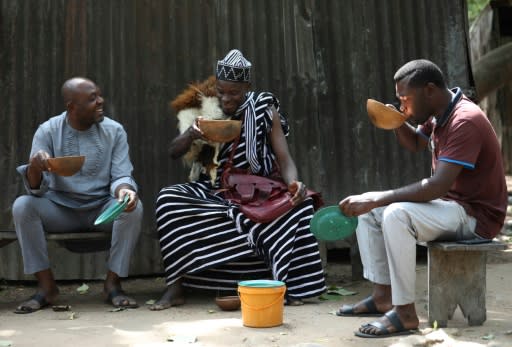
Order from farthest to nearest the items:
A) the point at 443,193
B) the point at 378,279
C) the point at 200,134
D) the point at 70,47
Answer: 1. the point at 70,47
2. the point at 200,134
3. the point at 378,279
4. the point at 443,193

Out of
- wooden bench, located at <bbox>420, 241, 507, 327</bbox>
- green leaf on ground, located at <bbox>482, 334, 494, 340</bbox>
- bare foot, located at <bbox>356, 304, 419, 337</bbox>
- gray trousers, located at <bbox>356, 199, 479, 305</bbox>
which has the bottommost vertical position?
green leaf on ground, located at <bbox>482, 334, 494, 340</bbox>

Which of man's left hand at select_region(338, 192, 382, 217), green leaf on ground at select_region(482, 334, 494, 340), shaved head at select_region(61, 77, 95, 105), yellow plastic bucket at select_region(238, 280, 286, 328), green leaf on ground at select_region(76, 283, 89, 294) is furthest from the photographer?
green leaf on ground at select_region(76, 283, 89, 294)

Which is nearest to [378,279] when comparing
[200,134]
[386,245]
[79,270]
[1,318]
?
[386,245]

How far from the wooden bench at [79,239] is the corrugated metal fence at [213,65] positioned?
847 millimetres

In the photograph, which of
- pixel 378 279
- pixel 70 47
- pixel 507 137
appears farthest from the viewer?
pixel 507 137

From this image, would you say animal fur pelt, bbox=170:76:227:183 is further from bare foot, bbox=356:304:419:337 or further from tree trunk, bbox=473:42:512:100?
tree trunk, bbox=473:42:512:100

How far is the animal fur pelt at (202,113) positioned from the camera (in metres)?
5.67

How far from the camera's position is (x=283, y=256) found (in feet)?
17.4

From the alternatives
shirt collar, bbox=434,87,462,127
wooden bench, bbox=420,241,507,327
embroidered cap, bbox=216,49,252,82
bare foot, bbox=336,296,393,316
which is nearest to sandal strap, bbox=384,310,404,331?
wooden bench, bbox=420,241,507,327

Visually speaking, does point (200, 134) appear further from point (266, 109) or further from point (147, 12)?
point (147, 12)

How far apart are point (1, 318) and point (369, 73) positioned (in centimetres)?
346

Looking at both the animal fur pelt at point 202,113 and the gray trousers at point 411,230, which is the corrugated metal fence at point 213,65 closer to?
the animal fur pelt at point 202,113

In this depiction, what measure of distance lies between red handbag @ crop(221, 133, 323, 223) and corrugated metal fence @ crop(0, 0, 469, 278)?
892mm

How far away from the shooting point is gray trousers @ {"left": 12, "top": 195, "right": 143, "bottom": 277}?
17.4 feet
